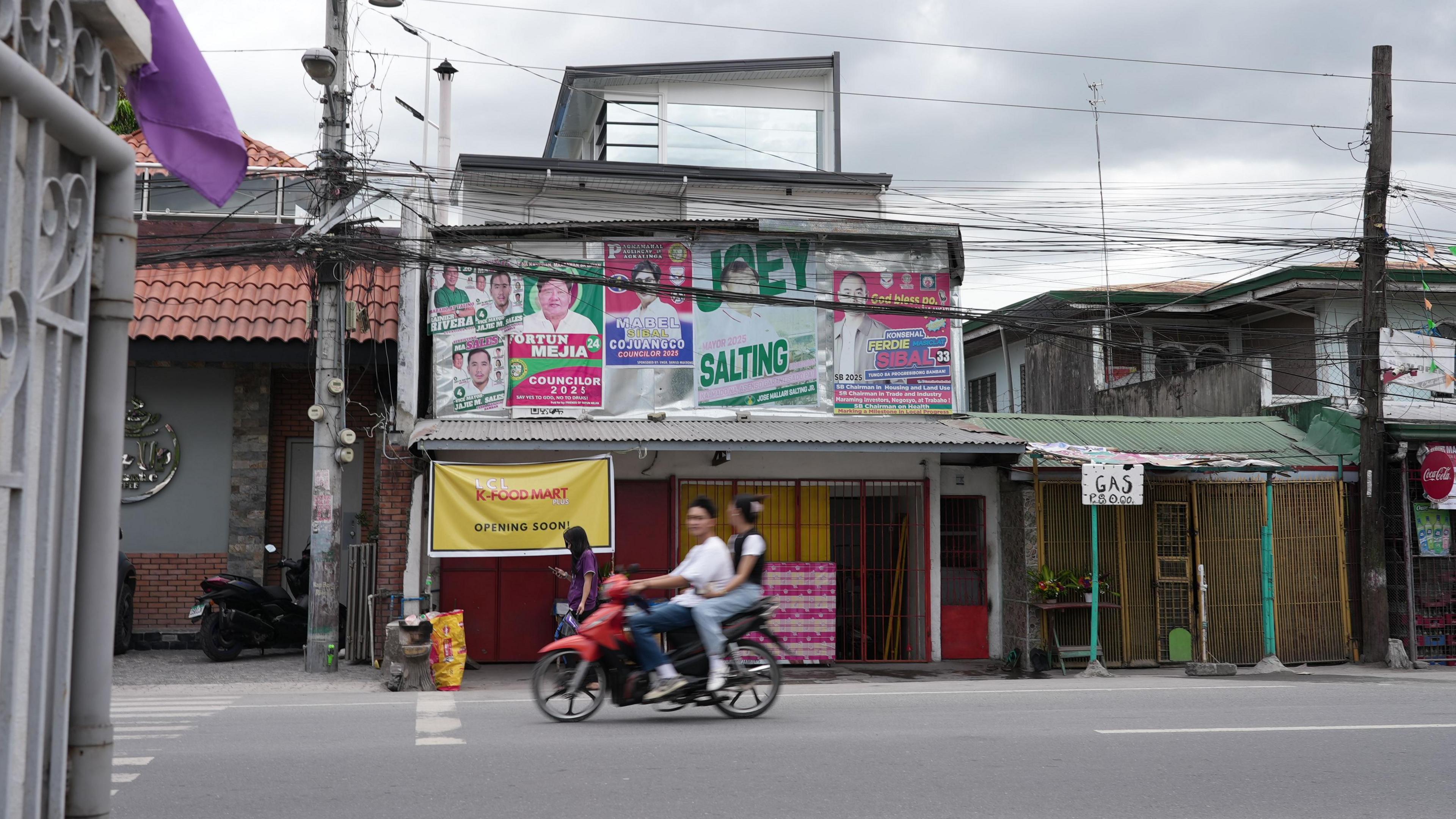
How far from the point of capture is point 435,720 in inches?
374

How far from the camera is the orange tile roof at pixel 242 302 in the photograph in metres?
15.5

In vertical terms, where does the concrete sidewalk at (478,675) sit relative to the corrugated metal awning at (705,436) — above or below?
below

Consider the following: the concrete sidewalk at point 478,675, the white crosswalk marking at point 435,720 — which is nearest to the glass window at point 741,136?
the concrete sidewalk at point 478,675

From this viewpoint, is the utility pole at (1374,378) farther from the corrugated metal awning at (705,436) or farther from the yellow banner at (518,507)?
the yellow banner at (518,507)

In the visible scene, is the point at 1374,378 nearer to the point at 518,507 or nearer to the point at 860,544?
the point at 860,544

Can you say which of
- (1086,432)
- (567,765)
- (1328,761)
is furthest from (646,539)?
(1328,761)

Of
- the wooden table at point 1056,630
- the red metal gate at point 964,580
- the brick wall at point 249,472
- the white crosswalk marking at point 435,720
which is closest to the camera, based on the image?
the white crosswalk marking at point 435,720

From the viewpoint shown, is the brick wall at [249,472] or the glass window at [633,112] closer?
the brick wall at [249,472]

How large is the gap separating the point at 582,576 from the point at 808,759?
5.60m

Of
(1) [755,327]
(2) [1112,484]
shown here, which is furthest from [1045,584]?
(1) [755,327]

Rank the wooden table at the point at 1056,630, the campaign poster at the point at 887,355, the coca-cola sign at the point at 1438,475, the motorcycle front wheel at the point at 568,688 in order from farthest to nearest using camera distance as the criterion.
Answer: the campaign poster at the point at 887,355 → the coca-cola sign at the point at 1438,475 → the wooden table at the point at 1056,630 → the motorcycle front wheel at the point at 568,688

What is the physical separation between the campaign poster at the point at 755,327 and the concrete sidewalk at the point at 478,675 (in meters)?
3.77

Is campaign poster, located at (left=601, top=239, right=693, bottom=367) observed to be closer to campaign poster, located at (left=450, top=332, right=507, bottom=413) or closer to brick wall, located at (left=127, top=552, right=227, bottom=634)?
campaign poster, located at (left=450, top=332, right=507, bottom=413)

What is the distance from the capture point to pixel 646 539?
1578 centimetres
